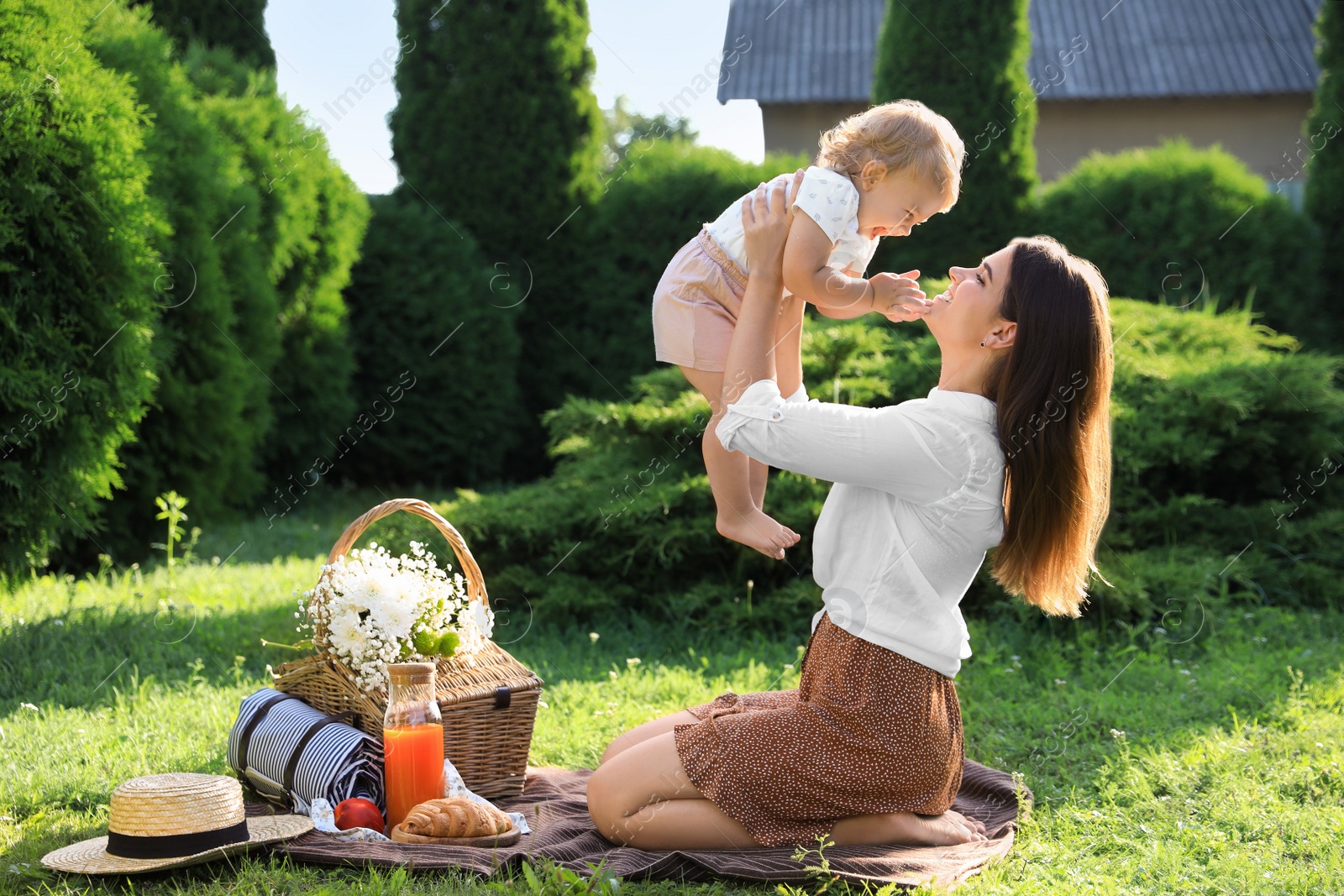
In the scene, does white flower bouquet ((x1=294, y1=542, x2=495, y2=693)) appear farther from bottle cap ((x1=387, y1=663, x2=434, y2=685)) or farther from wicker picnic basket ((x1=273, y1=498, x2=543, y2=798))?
bottle cap ((x1=387, y1=663, x2=434, y2=685))

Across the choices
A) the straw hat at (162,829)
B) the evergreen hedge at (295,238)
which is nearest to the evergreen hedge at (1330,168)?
the evergreen hedge at (295,238)

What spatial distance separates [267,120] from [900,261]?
4.95 metres

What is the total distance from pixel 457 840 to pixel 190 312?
16.2 feet

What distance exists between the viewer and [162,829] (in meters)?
2.54

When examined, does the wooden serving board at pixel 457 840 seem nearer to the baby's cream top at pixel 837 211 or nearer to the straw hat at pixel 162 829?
the straw hat at pixel 162 829

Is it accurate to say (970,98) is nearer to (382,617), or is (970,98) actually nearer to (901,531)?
(901,531)

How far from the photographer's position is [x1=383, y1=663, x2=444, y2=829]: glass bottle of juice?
2928 millimetres

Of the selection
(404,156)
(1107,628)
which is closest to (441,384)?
(404,156)

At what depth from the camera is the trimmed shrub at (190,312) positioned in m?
6.28

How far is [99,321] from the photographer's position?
16.8ft

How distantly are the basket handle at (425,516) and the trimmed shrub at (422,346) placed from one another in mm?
6016

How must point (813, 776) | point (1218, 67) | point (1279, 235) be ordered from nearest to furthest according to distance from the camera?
1. point (813, 776)
2. point (1279, 235)
3. point (1218, 67)

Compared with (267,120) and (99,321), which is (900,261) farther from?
(99,321)

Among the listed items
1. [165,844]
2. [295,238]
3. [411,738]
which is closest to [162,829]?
[165,844]
